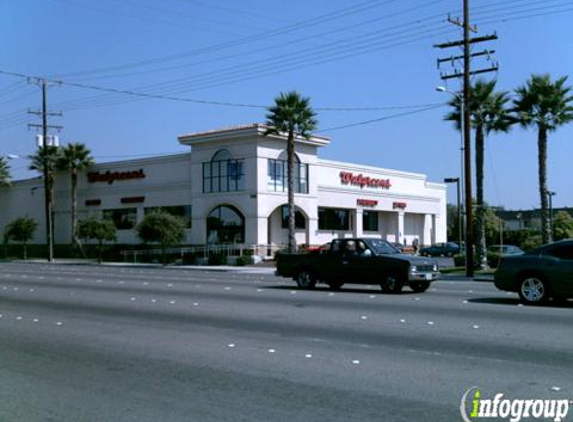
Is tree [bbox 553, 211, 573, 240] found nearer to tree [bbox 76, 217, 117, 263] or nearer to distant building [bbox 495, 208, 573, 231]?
tree [bbox 76, 217, 117, 263]

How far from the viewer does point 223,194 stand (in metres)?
47.2

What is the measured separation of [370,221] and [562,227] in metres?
15.7

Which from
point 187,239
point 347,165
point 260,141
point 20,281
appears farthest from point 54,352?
point 347,165

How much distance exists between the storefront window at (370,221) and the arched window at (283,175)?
31.8ft

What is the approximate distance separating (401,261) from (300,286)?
3818 millimetres

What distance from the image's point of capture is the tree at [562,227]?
5350 cm

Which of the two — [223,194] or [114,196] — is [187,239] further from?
[114,196]

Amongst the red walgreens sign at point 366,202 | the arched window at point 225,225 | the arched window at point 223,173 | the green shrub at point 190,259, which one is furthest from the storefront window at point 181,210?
the red walgreens sign at point 366,202

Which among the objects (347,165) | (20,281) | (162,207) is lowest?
(20,281)

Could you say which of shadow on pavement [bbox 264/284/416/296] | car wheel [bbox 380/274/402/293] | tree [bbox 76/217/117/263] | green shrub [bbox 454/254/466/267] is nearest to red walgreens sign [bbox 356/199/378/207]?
green shrub [bbox 454/254/466/267]

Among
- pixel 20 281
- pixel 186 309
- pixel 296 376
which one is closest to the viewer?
pixel 296 376

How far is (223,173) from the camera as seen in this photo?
47.6 metres

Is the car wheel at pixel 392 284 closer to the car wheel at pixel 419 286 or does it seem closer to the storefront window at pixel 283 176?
the car wheel at pixel 419 286

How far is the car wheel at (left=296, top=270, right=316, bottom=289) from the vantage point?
69.5ft
